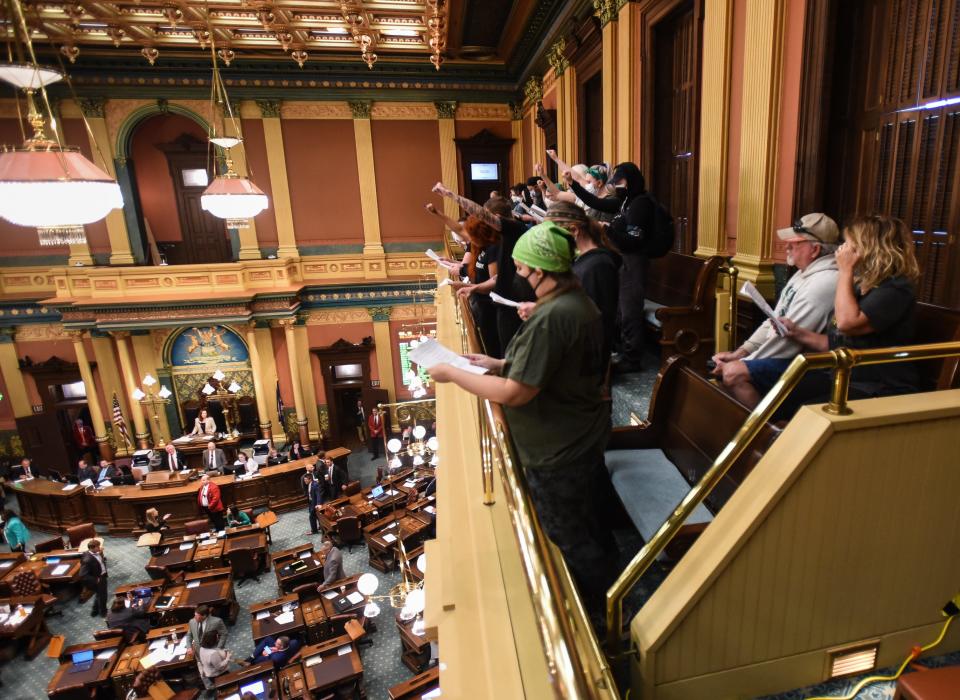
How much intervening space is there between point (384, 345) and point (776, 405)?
52.6ft

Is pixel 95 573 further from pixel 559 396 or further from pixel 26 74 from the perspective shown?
pixel 559 396

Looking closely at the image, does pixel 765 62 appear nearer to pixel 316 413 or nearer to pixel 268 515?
pixel 268 515

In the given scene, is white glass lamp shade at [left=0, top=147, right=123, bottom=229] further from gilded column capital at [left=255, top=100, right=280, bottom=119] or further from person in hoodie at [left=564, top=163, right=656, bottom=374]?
gilded column capital at [left=255, top=100, right=280, bottom=119]

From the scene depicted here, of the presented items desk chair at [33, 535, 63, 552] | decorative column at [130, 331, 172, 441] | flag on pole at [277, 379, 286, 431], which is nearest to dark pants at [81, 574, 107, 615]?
desk chair at [33, 535, 63, 552]

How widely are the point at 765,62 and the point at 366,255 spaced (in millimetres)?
13833

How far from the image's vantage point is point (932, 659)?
203 centimetres

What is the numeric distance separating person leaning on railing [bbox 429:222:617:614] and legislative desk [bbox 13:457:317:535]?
481 inches

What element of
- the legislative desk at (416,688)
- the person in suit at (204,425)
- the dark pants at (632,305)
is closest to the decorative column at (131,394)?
the person in suit at (204,425)

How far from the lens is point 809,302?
287 centimetres

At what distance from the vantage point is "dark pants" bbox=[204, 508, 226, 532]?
11.9 meters

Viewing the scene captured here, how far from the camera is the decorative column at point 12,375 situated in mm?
15586

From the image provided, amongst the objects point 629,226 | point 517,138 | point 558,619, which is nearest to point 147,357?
point 517,138

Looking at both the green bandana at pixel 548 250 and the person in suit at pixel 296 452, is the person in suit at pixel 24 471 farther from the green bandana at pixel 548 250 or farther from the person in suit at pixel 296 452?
the green bandana at pixel 548 250

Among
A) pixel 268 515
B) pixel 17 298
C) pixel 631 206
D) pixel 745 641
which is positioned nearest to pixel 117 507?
pixel 268 515
